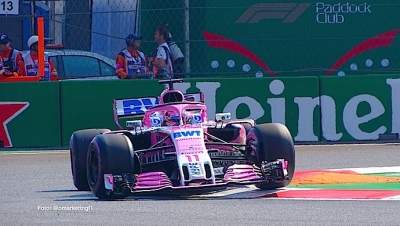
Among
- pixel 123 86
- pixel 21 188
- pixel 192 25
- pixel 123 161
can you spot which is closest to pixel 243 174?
pixel 123 161

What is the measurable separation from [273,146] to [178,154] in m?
0.99

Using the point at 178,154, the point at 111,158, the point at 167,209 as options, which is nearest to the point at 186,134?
the point at 178,154

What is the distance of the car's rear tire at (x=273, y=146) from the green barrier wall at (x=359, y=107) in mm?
5060

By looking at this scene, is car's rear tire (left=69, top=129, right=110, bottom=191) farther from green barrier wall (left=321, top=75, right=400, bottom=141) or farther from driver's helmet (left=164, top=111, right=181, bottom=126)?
green barrier wall (left=321, top=75, right=400, bottom=141)

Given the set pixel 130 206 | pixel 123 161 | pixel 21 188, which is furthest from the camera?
pixel 21 188

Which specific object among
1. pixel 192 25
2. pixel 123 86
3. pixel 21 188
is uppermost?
pixel 192 25

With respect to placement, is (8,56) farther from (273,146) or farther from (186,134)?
(273,146)

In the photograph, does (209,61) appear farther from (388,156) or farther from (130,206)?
(130,206)

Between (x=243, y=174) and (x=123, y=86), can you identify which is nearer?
(x=243, y=174)

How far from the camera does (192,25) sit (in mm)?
16000

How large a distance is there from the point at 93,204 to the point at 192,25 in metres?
7.87

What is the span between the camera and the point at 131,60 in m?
14.9

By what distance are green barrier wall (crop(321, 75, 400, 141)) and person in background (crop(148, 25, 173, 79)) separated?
2.39 meters

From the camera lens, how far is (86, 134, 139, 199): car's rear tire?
28.7ft
